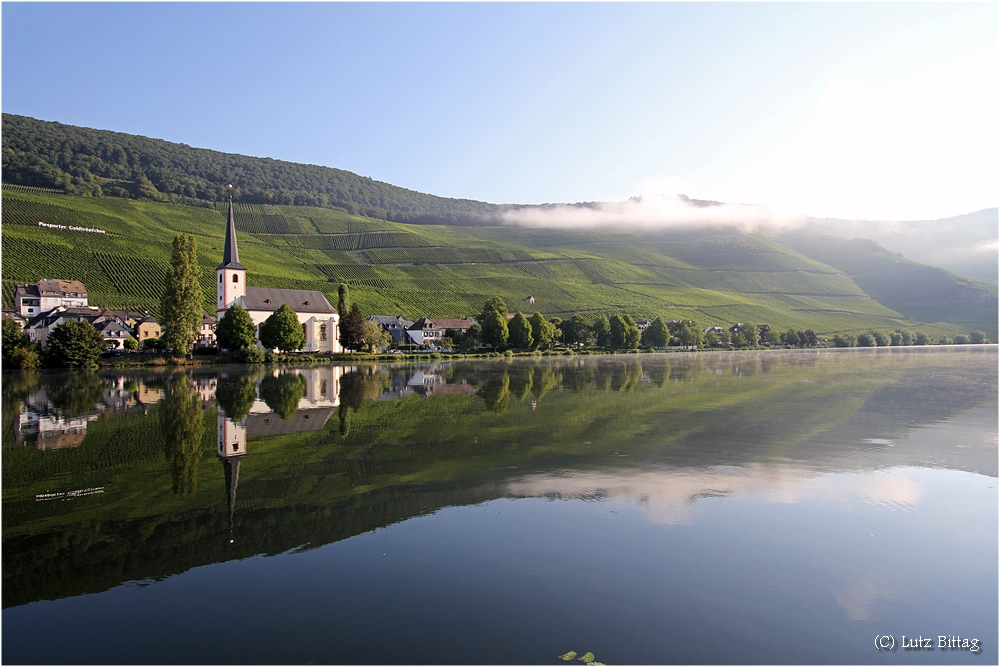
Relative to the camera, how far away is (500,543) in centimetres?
930

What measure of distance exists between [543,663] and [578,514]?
4.83 metres

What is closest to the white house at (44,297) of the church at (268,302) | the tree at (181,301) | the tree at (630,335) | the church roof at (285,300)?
the church at (268,302)

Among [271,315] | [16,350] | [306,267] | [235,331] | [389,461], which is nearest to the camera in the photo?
[389,461]

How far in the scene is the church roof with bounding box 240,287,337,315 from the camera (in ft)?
319

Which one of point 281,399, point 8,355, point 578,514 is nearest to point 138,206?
point 8,355

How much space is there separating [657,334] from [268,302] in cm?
7285

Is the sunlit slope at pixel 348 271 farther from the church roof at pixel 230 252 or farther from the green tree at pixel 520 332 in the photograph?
the green tree at pixel 520 332

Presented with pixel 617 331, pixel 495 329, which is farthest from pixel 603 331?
Answer: pixel 495 329

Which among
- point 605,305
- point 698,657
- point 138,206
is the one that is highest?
point 138,206

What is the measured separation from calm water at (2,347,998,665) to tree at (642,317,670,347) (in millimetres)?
103244

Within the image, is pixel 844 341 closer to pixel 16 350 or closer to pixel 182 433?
pixel 16 350

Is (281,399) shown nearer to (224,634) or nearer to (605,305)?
(224,634)

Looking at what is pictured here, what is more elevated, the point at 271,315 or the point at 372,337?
the point at 271,315

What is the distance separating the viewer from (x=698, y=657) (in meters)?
6.21
